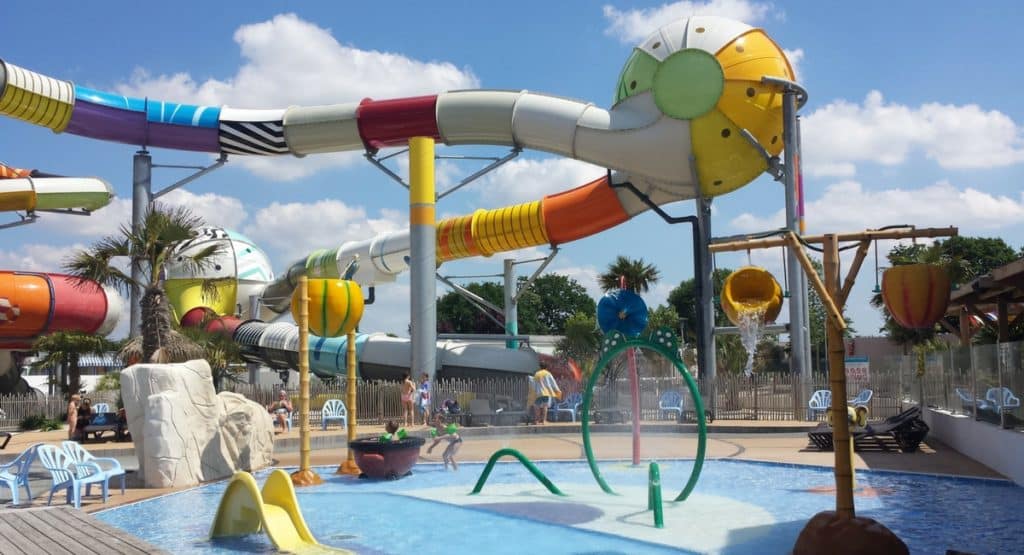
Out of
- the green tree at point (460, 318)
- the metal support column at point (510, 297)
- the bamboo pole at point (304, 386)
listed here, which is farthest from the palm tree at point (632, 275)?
the green tree at point (460, 318)

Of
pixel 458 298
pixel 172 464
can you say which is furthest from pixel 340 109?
pixel 458 298

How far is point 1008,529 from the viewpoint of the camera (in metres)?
8.96

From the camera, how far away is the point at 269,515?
8.91 m

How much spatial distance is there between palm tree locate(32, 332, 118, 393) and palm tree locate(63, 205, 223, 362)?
8.50m

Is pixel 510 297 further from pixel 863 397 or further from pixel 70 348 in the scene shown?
pixel 70 348

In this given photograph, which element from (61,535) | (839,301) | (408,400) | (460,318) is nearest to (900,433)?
(839,301)

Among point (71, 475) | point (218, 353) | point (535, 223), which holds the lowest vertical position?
point (71, 475)

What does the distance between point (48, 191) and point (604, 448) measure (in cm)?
1925

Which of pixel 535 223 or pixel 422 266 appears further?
pixel 535 223

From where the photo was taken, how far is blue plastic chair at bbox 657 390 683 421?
22.0 metres

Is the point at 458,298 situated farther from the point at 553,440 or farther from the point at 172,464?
the point at 172,464

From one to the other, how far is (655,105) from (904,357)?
9.06 m

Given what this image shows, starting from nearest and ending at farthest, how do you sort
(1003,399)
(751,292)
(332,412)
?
(751,292) < (1003,399) < (332,412)

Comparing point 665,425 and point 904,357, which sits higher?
point 904,357
